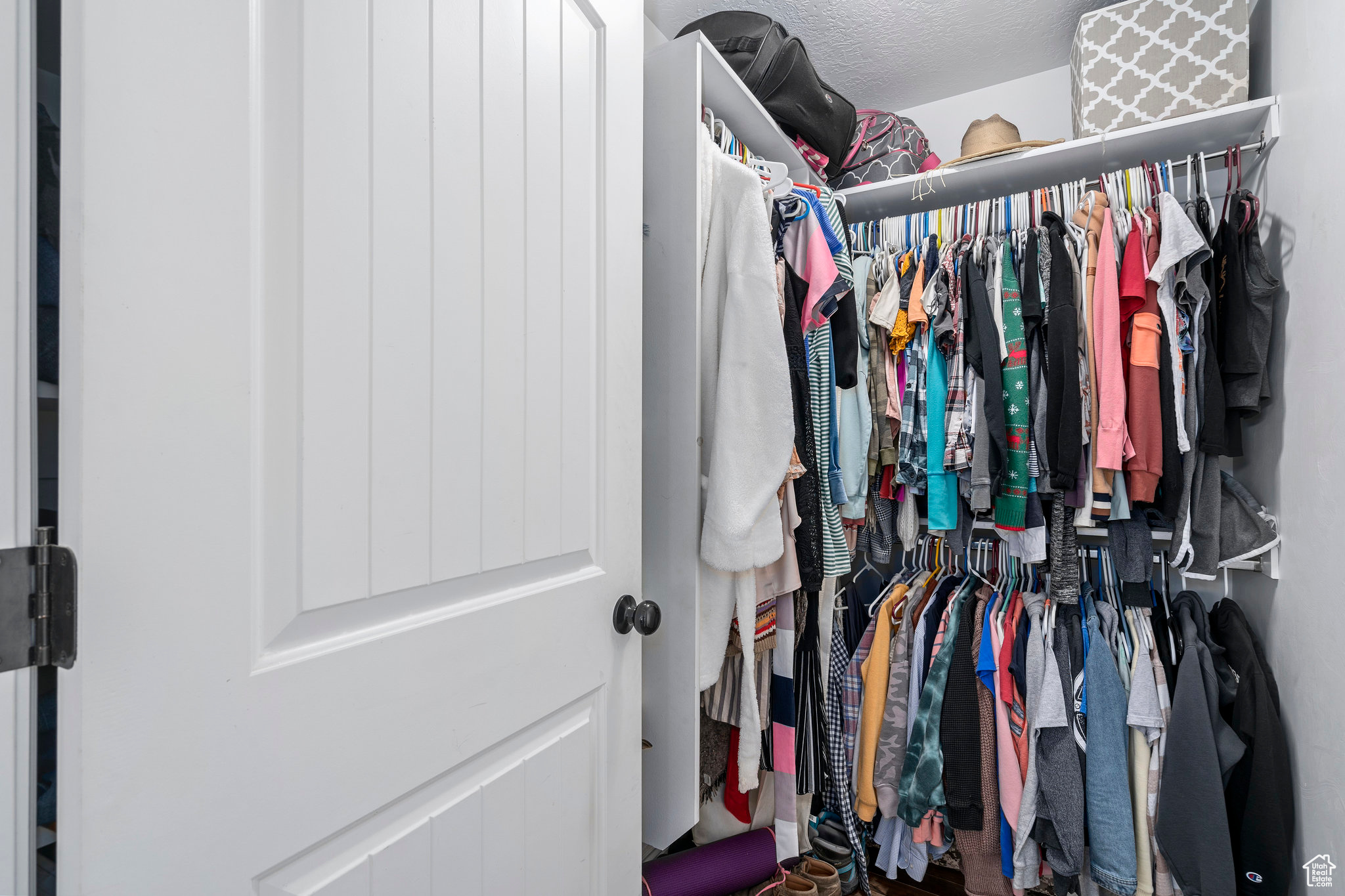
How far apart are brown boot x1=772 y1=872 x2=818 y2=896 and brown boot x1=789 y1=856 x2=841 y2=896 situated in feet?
0.04

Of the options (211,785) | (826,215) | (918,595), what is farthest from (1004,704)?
(211,785)

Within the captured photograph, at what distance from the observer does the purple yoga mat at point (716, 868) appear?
4.29ft

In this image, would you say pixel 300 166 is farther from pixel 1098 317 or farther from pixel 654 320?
pixel 1098 317

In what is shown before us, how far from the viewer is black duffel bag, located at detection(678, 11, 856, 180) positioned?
143cm

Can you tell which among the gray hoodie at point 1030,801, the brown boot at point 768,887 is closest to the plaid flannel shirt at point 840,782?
the brown boot at point 768,887

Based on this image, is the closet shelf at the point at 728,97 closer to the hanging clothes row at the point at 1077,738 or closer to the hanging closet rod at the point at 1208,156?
the hanging closet rod at the point at 1208,156

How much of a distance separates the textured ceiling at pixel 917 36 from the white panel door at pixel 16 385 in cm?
161

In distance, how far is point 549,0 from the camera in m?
0.80

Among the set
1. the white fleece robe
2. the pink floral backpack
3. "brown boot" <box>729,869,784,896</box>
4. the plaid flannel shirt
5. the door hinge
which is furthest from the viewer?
the pink floral backpack

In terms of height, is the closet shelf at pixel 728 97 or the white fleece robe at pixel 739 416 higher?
the closet shelf at pixel 728 97

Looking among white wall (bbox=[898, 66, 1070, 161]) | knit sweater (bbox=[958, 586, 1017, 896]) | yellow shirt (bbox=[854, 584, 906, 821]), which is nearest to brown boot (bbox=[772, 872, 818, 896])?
yellow shirt (bbox=[854, 584, 906, 821])

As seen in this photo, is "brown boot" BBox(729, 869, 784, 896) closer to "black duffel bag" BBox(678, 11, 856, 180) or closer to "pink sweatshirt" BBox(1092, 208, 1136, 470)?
"pink sweatshirt" BBox(1092, 208, 1136, 470)

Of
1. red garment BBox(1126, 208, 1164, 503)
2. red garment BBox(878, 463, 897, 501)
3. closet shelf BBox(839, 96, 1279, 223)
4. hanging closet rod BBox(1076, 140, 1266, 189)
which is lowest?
red garment BBox(878, 463, 897, 501)

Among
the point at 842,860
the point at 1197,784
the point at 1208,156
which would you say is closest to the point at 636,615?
the point at 842,860
